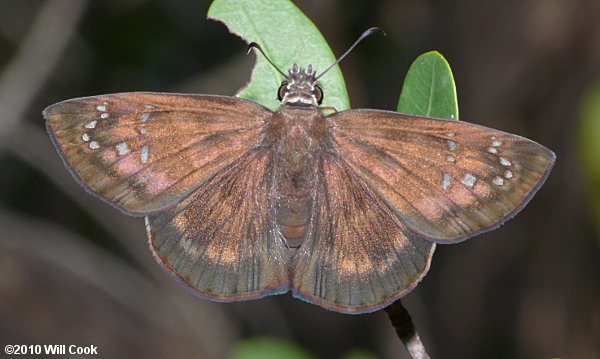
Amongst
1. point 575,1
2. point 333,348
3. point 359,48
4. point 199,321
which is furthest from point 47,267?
point 575,1

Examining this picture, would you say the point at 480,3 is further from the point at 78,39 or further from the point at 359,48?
the point at 78,39

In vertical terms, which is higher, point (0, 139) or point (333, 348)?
point (0, 139)

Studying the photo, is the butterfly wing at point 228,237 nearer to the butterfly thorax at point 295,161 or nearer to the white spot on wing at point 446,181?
the butterfly thorax at point 295,161

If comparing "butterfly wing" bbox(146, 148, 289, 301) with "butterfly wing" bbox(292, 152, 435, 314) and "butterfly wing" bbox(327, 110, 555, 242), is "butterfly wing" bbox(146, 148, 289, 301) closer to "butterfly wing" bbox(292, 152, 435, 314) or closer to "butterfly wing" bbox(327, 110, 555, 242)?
"butterfly wing" bbox(292, 152, 435, 314)

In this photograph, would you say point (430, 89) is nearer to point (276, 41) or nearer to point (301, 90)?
point (301, 90)

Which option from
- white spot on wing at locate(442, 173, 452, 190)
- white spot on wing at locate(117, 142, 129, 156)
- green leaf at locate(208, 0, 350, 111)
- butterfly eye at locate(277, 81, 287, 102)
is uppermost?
green leaf at locate(208, 0, 350, 111)

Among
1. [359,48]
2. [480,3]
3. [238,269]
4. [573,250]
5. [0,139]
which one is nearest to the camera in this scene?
[238,269]

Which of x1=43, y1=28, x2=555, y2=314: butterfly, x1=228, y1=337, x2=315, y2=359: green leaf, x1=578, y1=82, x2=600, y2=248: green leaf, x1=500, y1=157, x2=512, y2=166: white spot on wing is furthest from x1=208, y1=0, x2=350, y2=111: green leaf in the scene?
x1=578, y1=82, x2=600, y2=248: green leaf
